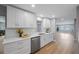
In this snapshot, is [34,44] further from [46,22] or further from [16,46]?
[46,22]

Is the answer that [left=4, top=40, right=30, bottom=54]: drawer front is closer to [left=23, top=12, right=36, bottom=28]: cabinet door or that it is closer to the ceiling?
[left=23, top=12, right=36, bottom=28]: cabinet door

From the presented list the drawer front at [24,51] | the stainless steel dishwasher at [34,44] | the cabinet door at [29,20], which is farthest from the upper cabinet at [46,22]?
the drawer front at [24,51]

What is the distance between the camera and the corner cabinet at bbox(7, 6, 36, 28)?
3264 millimetres

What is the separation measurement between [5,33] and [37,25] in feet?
6.75

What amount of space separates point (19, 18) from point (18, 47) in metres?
1.10

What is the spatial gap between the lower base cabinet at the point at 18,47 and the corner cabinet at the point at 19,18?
60cm

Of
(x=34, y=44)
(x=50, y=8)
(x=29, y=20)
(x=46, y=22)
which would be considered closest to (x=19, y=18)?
(x=29, y=20)

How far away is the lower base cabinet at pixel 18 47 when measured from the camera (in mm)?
2589

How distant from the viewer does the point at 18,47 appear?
3074mm

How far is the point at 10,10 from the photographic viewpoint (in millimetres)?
3264
